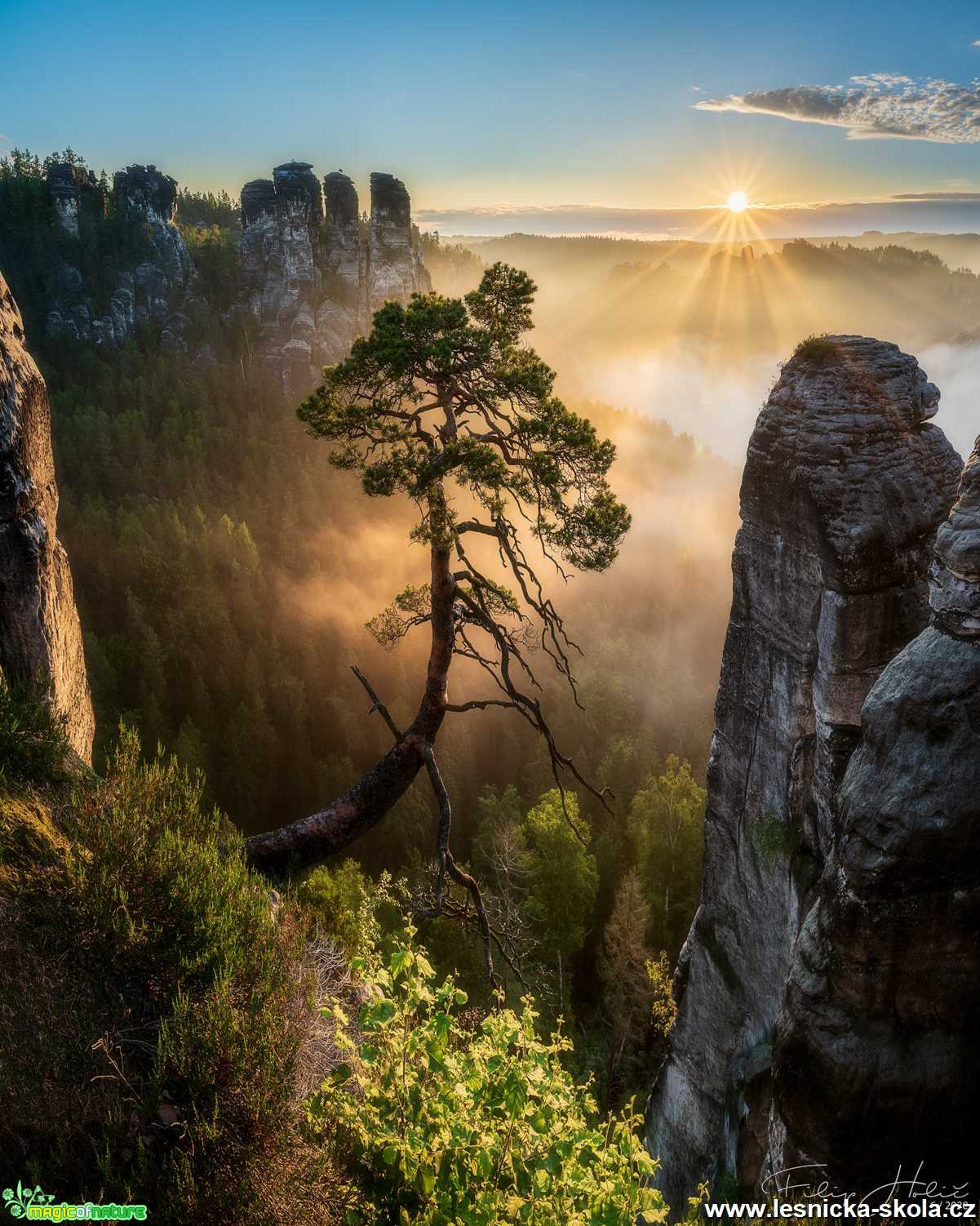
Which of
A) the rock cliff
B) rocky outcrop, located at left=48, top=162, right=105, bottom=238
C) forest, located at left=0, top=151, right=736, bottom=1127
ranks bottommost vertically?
forest, located at left=0, top=151, right=736, bottom=1127

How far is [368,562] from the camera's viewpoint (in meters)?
60.0

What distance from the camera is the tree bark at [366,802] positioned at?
1002cm

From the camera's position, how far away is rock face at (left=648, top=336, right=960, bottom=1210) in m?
12.0

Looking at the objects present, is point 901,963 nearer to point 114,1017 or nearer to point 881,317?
point 114,1017

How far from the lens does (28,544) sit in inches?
360

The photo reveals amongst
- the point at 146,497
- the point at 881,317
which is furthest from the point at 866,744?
the point at 881,317

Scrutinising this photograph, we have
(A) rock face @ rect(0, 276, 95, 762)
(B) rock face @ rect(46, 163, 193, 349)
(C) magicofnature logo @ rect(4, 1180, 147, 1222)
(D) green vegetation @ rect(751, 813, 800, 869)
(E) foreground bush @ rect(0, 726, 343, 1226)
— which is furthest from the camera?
(B) rock face @ rect(46, 163, 193, 349)

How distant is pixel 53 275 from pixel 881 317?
187 m

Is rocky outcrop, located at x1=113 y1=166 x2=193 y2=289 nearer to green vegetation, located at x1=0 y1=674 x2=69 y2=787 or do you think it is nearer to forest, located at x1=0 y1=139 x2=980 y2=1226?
forest, located at x1=0 y1=139 x2=980 y2=1226

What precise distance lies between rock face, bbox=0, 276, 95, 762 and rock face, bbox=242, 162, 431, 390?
7253cm

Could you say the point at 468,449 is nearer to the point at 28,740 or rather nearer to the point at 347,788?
the point at 28,740

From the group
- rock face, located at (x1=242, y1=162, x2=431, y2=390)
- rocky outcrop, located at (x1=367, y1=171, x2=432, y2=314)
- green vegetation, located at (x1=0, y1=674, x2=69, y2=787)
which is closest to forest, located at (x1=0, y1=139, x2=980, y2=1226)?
green vegetation, located at (x1=0, y1=674, x2=69, y2=787)

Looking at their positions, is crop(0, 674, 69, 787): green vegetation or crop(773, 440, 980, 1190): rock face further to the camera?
crop(773, 440, 980, 1190): rock face

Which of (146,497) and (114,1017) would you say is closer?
(114,1017)
